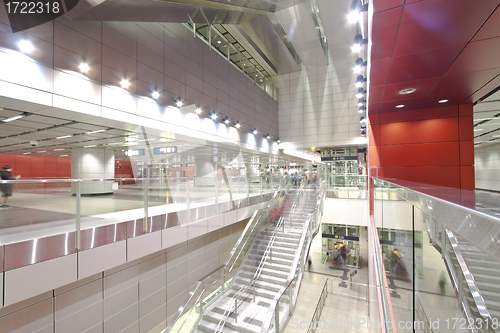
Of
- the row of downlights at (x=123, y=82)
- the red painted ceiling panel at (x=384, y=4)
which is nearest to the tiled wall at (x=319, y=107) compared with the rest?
the row of downlights at (x=123, y=82)

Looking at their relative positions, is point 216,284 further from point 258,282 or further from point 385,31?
point 385,31

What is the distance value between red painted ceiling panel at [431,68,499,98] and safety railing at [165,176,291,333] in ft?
22.6

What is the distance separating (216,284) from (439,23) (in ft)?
25.9

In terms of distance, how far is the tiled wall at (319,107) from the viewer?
1942 centimetres

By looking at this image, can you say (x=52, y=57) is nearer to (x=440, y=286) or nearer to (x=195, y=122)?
(x=195, y=122)

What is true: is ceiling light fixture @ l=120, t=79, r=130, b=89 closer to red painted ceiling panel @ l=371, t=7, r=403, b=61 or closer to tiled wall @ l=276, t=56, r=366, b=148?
red painted ceiling panel @ l=371, t=7, r=403, b=61

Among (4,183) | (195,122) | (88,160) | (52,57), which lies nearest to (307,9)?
(195,122)

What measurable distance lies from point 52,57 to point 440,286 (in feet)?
28.2

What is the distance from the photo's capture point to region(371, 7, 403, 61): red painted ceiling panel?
2762 millimetres

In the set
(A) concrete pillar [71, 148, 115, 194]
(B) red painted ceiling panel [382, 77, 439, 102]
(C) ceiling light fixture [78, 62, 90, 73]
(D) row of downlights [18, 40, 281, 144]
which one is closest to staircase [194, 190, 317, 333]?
(B) red painted ceiling panel [382, 77, 439, 102]

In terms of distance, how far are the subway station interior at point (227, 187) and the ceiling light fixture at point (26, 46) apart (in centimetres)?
4

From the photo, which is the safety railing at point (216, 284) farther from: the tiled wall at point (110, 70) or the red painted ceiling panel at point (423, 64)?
the red painted ceiling panel at point (423, 64)

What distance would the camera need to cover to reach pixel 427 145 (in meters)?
7.18

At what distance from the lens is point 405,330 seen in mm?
1676
